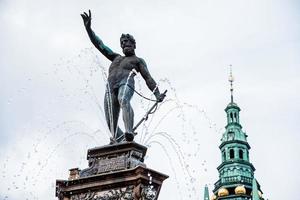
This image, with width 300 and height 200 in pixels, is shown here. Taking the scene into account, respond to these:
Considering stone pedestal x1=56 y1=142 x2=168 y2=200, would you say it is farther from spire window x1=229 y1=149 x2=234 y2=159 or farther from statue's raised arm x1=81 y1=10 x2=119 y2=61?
spire window x1=229 y1=149 x2=234 y2=159

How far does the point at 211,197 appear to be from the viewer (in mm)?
108125

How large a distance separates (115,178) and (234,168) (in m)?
94.7

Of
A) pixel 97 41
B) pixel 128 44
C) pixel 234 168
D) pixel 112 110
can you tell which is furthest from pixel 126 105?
pixel 234 168

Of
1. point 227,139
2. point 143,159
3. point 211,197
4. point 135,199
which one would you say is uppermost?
point 227,139

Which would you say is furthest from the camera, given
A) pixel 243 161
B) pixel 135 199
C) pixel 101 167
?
pixel 243 161

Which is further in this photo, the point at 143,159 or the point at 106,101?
the point at 106,101

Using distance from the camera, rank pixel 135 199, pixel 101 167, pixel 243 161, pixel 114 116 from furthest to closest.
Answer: pixel 243 161 < pixel 114 116 < pixel 101 167 < pixel 135 199

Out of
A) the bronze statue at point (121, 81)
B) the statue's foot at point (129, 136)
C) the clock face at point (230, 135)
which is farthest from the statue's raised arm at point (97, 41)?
the clock face at point (230, 135)

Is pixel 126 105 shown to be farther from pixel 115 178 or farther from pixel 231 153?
pixel 231 153

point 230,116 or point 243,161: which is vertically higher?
point 230,116

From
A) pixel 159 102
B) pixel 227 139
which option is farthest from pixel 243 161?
pixel 159 102

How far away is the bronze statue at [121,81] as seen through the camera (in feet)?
41.6

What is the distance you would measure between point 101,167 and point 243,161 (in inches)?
3779

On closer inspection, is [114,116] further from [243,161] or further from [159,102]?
[243,161]
